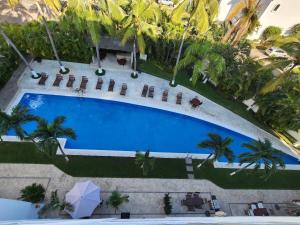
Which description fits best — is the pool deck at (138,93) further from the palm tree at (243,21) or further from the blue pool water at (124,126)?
the palm tree at (243,21)

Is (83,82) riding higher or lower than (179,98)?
higher

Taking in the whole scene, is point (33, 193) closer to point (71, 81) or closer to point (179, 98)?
point (71, 81)

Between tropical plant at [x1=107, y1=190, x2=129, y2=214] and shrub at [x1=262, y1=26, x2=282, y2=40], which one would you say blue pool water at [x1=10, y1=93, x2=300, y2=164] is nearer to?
tropical plant at [x1=107, y1=190, x2=129, y2=214]

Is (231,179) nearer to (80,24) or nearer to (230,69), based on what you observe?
(230,69)

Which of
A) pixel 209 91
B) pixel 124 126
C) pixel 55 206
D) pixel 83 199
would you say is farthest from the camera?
pixel 209 91

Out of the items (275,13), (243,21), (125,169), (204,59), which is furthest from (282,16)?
(125,169)

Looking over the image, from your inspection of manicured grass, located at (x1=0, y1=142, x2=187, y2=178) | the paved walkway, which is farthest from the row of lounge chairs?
the paved walkway

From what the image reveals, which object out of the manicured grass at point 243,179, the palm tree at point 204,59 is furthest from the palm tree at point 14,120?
the palm tree at point 204,59
